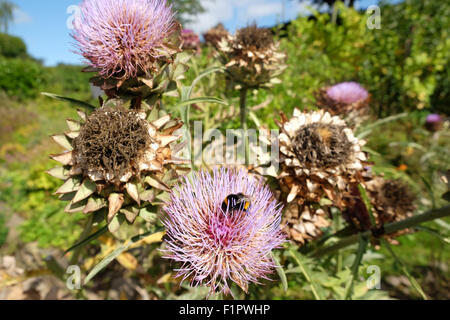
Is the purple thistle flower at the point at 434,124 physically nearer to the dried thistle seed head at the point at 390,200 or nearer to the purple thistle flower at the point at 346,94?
the purple thistle flower at the point at 346,94

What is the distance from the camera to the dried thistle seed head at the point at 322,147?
777mm

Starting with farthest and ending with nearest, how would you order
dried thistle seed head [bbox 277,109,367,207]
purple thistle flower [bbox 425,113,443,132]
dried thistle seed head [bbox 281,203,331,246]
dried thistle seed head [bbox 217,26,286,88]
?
1. purple thistle flower [bbox 425,113,443,132]
2. dried thistle seed head [bbox 217,26,286,88]
3. dried thistle seed head [bbox 281,203,331,246]
4. dried thistle seed head [bbox 277,109,367,207]

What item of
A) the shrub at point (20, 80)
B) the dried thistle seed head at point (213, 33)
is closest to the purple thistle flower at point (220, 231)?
the dried thistle seed head at point (213, 33)

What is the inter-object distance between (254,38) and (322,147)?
1.76 ft

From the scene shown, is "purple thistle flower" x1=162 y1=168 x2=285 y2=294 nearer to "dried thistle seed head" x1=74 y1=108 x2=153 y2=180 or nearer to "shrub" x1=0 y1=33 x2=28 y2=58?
"dried thistle seed head" x1=74 y1=108 x2=153 y2=180

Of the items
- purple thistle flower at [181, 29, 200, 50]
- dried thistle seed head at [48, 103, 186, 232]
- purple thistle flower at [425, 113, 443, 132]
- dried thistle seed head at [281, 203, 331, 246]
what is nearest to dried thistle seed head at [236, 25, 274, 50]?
dried thistle seed head at [48, 103, 186, 232]

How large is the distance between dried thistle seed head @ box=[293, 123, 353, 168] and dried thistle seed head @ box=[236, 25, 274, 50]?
1.45 feet

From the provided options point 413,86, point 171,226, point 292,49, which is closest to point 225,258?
point 171,226

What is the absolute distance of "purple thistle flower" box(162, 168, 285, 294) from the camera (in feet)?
2.23

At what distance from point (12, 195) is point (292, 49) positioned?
308 centimetres

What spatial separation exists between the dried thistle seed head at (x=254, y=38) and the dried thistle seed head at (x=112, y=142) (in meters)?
0.58

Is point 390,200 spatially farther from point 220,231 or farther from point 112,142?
point 112,142
